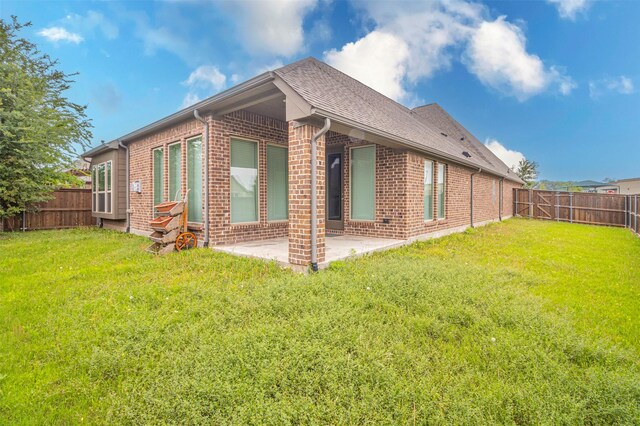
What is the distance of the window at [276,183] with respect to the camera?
756cm

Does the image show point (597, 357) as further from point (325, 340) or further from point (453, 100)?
point (453, 100)

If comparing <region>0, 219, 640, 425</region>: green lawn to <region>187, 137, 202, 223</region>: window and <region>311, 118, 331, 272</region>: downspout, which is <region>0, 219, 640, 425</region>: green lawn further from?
<region>187, 137, 202, 223</region>: window

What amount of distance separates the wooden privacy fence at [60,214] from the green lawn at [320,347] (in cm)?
912

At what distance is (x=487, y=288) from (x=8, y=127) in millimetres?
13773

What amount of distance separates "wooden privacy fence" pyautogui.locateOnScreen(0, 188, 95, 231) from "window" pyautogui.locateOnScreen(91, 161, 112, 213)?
0.98 metres

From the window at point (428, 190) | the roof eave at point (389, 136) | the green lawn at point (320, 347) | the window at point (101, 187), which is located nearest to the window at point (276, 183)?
Result: the roof eave at point (389, 136)

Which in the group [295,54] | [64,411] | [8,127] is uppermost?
[295,54]

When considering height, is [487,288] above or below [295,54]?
below

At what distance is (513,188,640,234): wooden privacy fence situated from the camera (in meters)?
14.2

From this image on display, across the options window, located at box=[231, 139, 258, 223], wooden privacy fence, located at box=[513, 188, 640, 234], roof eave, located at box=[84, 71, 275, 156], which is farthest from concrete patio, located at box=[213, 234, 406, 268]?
wooden privacy fence, located at box=[513, 188, 640, 234]

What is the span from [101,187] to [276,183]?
8.22 meters

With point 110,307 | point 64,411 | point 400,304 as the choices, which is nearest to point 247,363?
point 64,411

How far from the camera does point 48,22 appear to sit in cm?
1177

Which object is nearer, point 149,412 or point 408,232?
point 149,412
